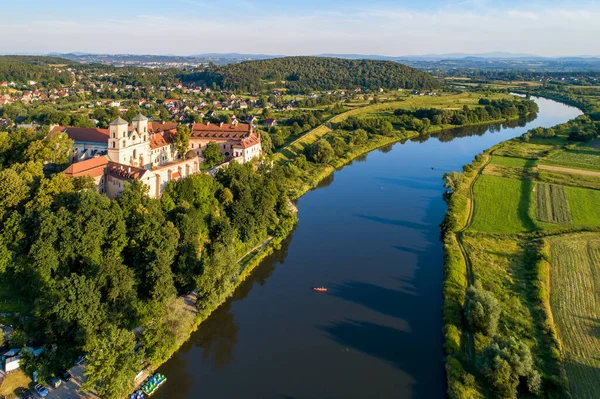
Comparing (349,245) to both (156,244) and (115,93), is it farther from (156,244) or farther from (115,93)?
(115,93)

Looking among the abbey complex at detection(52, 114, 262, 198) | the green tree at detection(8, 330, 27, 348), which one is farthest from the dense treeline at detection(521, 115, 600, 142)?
the green tree at detection(8, 330, 27, 348)

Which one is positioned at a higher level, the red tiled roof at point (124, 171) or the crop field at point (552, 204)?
the red tiled roof at point (124, 171)

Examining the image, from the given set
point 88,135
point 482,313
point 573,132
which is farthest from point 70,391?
point 573,132

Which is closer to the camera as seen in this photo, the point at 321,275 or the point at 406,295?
the point at 406,295

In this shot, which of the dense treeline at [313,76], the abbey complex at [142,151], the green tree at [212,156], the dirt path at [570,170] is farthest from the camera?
the dense treeline at [313,76]

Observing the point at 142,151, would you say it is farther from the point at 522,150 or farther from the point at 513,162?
the point at 522,150

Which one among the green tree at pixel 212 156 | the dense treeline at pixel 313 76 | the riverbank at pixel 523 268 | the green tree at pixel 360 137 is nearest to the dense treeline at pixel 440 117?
the green tree at pixel 360 137

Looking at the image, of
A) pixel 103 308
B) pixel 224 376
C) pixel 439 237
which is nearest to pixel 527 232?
pixel 439 237

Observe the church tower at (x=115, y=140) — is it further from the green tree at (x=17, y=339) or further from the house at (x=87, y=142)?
the green tree at (x=17, y=339)
